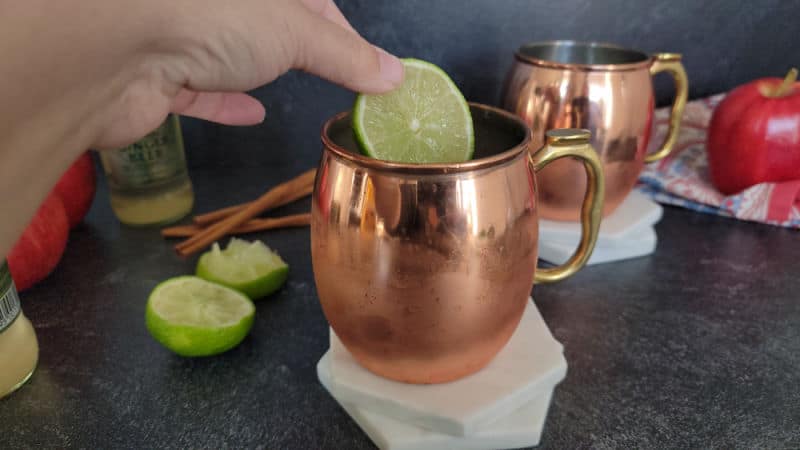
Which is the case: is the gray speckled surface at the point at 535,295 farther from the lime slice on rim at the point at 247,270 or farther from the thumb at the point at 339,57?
the thumb at the point at 339,57

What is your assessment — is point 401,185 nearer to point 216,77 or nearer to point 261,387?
point 216,77

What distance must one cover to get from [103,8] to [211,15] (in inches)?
2.6

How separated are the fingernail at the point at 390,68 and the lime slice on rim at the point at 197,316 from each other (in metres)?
0.27

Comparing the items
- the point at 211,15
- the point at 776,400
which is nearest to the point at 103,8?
the point at 211,15

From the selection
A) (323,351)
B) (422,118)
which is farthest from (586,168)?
(323,351)

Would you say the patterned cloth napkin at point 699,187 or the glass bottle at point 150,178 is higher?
the patterned cloth napkin at point 699,187

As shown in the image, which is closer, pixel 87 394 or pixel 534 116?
pixel 87 394

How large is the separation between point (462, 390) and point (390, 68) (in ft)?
0.85

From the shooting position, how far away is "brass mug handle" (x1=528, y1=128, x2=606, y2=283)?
1.52ft

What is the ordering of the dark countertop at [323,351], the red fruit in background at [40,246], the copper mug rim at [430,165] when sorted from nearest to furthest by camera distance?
the copper mug rim at [430,165], the dark countertop at [323,351], the red fruit in background at [40,246]

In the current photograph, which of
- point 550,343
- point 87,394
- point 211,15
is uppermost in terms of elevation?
point 211,15

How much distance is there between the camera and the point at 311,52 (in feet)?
1.37

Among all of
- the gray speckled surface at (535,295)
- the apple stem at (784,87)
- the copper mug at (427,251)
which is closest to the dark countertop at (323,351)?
the gray speckled surface at (535,295)

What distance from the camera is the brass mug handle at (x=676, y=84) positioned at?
2.41 ft
